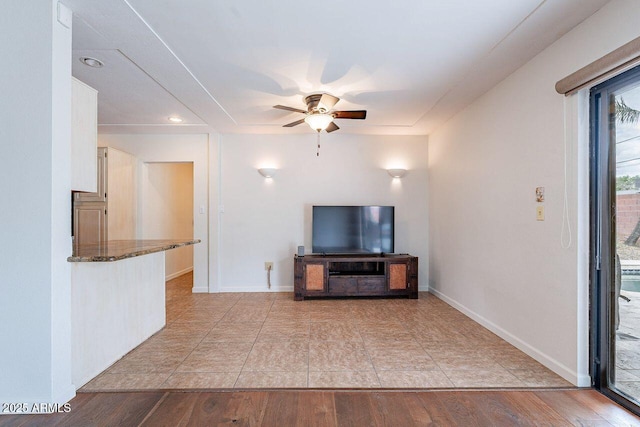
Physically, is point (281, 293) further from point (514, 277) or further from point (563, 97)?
point (563, 97)

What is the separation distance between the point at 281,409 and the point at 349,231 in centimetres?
291

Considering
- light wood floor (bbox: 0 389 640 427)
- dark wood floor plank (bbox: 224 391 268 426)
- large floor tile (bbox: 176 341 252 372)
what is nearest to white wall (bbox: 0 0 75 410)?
light wood floor (bbox: 0 389 640 427)

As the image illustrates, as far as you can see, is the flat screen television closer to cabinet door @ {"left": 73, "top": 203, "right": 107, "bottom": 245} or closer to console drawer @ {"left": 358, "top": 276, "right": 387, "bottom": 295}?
console drawer @ {"left": 358, "top": 276, "right": 387, "bottom": 295}

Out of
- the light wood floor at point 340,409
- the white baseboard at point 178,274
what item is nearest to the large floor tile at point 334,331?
the light wood floor at point 340,409

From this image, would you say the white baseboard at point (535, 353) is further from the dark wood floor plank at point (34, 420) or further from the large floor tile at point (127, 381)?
the dark wood floor plank at point (34, 420)

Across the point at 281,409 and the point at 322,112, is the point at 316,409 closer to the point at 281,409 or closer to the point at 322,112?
the point at 281,409

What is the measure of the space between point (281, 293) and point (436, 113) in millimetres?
3228

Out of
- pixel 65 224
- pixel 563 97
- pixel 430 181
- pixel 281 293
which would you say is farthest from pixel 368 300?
pixel 65 224

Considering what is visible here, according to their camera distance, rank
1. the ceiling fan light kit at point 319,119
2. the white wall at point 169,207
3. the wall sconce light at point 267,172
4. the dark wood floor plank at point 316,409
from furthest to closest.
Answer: the white wall at point 169,207
the wall sconce light at point 267,172
the ceiling fan light kit at point 319,119
the dark wood floor plank at point 316,409

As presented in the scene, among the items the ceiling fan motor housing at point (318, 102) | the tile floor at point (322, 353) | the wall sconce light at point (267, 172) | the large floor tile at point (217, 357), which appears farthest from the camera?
the wall sconce light at point (267, 172)

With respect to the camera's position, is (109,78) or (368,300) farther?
(368,300)

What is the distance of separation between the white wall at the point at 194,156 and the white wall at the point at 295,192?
25 centimetres

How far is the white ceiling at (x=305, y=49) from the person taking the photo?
1937 millimetres

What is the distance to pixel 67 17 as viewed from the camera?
1.91m
